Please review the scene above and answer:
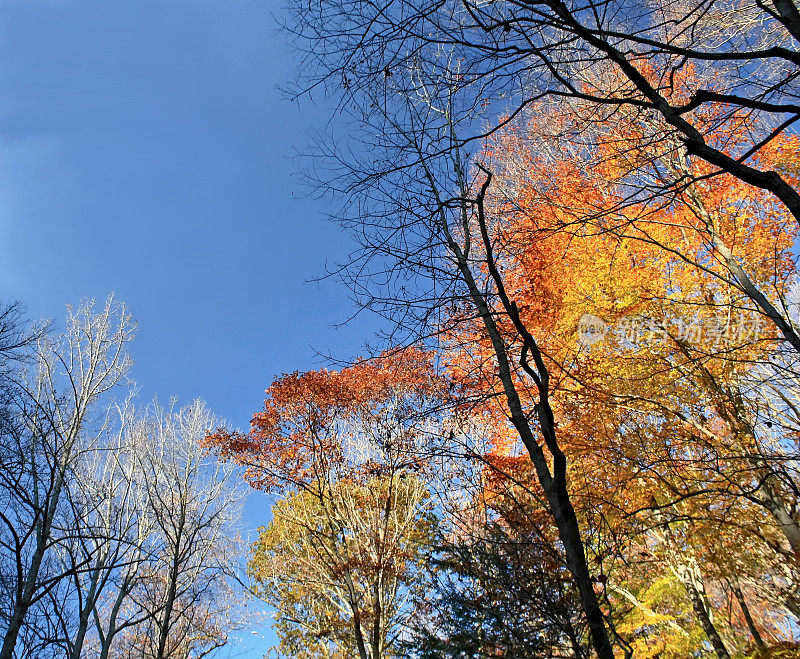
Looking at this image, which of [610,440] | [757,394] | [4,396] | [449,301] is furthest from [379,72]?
[757,394]

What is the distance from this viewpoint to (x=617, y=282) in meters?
7.52

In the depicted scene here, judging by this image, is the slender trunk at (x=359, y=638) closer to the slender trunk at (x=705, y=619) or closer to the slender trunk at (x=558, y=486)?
the slender trunk at (x=705, y=619)

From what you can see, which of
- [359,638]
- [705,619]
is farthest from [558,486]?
[705,619]

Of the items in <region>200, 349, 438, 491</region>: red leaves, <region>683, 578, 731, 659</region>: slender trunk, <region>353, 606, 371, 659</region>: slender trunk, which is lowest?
<region>683, 578, 731, 659</region>: slender trunk

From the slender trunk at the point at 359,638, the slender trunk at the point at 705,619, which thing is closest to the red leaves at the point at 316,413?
the slender trunk at the point at 359,638

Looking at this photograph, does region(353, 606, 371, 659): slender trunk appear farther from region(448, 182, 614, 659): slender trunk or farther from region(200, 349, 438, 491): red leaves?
region(448, 182, 614, 659): slender trunk

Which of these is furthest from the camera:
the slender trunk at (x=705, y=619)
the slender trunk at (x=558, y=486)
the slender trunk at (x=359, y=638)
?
the slender trunk at (x=705, y=619)

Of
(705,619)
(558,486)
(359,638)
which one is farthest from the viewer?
(705,619)

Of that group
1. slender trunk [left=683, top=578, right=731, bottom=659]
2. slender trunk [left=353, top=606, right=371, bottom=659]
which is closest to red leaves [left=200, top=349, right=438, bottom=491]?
slender trunk [left=353, top=606, right=371, bottom=659]

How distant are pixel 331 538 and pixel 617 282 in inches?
265

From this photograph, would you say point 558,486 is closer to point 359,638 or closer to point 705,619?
point 359,638

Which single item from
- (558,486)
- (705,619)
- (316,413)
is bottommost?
(705,619)

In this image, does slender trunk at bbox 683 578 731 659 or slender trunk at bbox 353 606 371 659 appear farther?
slender trunk at bbox 683 578 731 659

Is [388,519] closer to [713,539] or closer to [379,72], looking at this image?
[713,539]
